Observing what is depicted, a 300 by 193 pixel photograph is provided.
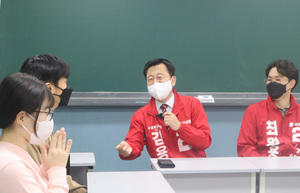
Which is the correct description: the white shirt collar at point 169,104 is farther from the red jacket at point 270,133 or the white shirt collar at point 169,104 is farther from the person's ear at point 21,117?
the person's ear at point 21,117

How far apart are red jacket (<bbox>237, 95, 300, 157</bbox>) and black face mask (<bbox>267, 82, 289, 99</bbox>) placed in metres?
0.08

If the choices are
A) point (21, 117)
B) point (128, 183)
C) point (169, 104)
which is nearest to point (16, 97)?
point (21, 117)

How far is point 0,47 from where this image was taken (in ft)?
10.7

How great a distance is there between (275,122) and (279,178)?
0.75m

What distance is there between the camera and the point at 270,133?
2902 millimetres

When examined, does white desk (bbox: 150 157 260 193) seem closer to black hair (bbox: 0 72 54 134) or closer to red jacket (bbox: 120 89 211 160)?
red jacket (bbox: 120 89 211 160)

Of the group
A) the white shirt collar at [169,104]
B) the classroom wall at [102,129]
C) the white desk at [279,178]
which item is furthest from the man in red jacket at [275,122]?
the classroom wall at [102,129]

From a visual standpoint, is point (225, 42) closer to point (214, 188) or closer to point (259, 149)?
point (259, 149)

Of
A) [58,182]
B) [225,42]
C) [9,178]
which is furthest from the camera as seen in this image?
[225,42]

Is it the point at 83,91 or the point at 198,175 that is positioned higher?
the point at 83,91

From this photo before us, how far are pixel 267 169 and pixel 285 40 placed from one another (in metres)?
2.01

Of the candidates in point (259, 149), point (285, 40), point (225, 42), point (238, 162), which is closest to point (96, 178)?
point (238, 162)

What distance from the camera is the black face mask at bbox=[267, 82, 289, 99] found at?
115 inches

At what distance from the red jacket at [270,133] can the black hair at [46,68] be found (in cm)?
163
